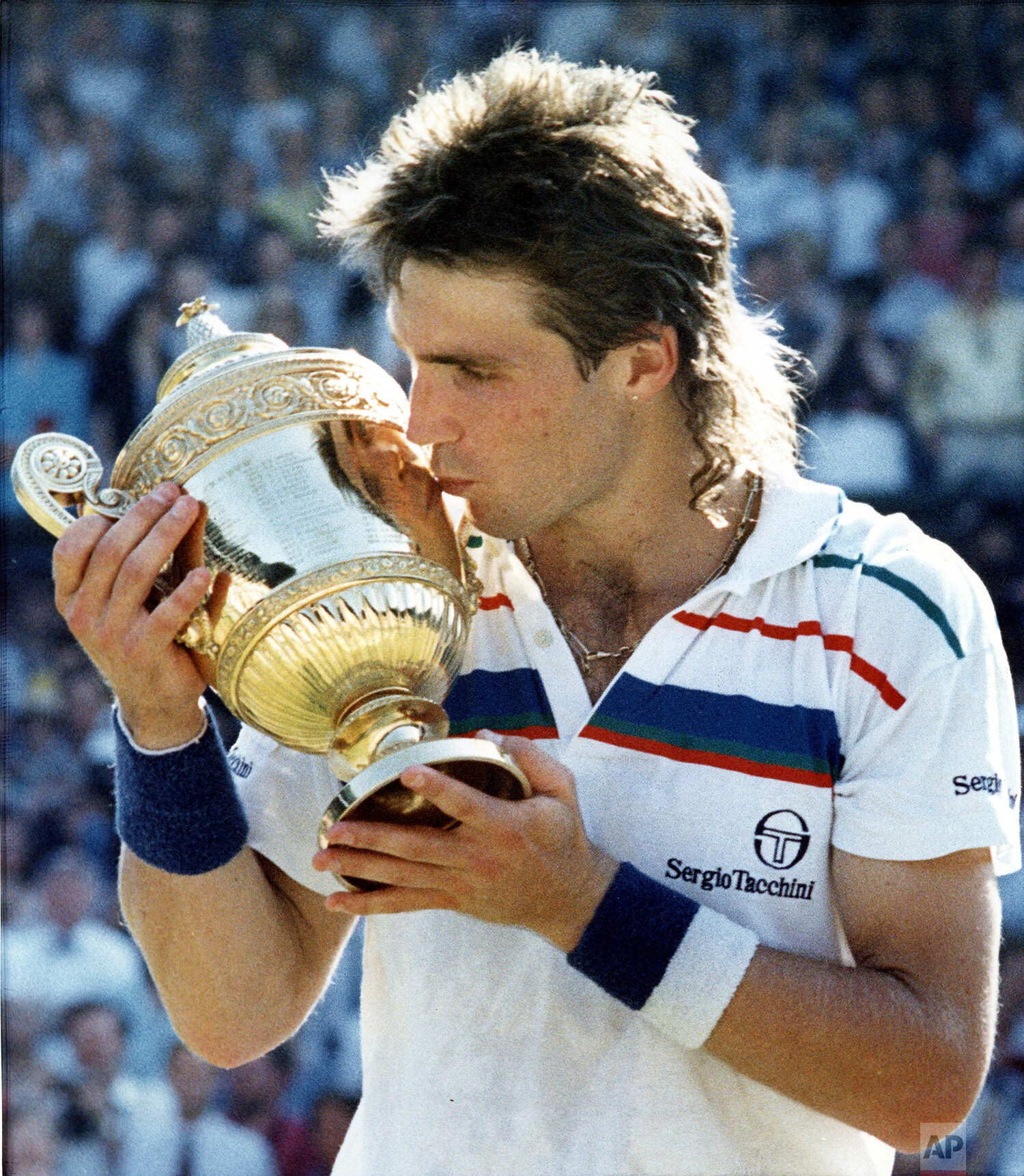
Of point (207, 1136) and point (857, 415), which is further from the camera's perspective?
point (857, 415)

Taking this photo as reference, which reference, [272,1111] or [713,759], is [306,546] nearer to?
[713,759]

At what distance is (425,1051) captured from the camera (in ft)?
5.93

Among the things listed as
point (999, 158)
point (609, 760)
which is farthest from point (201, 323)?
point (999, 158)

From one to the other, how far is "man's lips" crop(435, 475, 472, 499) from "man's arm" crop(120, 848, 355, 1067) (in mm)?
464

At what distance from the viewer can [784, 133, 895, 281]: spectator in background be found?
269 inches

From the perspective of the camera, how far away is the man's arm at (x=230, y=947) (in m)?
1.84

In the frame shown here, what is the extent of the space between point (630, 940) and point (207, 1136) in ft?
12.9

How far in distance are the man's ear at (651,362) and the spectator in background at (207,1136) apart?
374cm

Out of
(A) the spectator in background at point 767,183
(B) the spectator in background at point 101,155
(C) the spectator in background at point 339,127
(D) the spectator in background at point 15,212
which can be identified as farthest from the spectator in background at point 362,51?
(A) the spectator in background at point 767,183

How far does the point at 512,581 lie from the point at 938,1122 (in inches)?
29.8

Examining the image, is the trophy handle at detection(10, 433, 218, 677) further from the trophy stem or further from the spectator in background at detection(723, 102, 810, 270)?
the spectator in background at detection(723, 102, 810, 270)

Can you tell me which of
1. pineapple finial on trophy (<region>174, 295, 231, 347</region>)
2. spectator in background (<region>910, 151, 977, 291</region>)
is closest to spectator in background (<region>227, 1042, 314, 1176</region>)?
pineapple finial on trophy (<region>174, 295, 231, 347</region>)

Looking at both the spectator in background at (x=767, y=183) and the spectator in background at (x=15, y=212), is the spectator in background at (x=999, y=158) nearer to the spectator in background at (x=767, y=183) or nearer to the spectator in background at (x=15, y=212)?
the spectator in background at (x=767, y=183)

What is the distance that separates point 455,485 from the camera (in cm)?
181
